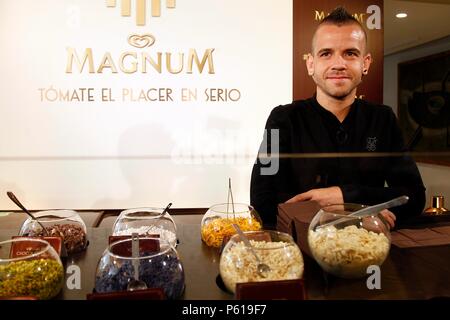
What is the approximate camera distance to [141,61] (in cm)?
118

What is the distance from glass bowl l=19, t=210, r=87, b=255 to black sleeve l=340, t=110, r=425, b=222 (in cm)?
89

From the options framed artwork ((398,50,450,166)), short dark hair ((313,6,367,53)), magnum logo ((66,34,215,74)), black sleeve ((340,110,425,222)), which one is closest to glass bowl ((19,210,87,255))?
magnum logo ((66,34,215,74))

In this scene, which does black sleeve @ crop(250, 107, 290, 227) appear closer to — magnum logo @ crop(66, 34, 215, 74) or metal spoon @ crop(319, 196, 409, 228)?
magnum logo @ crop(66, 34, 215, 74)

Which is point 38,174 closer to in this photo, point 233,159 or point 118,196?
point 118,196

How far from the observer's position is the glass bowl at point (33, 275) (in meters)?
0.60

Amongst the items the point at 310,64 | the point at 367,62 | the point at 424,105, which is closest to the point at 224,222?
the point at 310,64

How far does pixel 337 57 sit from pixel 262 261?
3.08 feet

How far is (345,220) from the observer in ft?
2.46

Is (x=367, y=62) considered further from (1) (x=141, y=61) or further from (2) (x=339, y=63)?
(1) (x=141, y=61)

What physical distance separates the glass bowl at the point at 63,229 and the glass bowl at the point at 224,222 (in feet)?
0.92

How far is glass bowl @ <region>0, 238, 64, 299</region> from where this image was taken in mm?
601

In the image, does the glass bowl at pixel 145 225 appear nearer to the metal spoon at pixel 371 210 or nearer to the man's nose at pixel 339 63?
A: the metal spoon at pixel 371 210
